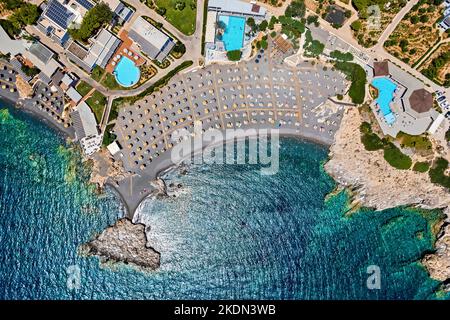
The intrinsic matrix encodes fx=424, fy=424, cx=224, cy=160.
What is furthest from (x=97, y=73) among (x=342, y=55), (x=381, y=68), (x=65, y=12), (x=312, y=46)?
(x=381, y=68)

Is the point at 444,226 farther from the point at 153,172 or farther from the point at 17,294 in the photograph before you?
the point at 17,294

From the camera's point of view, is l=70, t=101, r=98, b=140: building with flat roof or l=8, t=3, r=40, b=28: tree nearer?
l=8, t=3, r=40, b=28: tree

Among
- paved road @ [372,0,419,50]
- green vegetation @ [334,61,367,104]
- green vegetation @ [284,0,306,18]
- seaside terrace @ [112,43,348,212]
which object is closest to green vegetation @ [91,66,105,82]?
seaside terrace @ [112,43,348,212]

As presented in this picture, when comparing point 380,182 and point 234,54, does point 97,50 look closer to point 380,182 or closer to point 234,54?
point 234,54

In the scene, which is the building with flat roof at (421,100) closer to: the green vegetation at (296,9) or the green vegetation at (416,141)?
the green vegetation at (416,141)

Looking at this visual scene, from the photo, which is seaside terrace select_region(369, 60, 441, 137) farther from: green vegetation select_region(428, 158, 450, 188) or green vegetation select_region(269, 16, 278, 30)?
green vegetation select_region(269, 16, 278, 30)

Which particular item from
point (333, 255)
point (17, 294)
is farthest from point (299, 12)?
point (17, 294)
